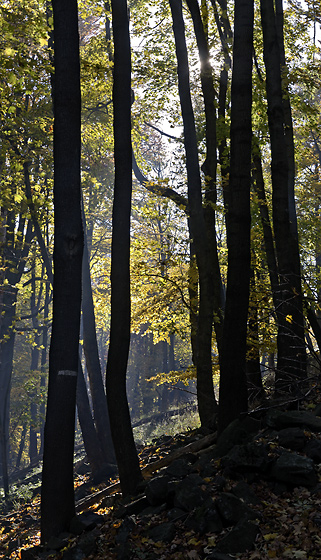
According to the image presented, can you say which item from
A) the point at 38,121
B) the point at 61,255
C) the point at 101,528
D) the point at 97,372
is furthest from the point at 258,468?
the point at 38,121

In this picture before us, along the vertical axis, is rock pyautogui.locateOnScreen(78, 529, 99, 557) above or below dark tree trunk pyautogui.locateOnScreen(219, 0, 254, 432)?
below

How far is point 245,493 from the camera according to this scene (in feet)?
17.1

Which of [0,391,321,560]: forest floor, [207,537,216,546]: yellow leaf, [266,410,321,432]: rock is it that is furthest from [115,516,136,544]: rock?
[266,410,321,432]: rock

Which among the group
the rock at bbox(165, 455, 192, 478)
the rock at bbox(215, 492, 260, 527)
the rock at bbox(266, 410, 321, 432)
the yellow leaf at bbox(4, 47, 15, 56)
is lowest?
the rock at bbox(215, 492, 260, 527)

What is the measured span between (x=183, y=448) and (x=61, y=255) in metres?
3.64

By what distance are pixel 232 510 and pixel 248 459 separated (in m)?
0.92

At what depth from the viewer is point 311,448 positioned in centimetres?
580

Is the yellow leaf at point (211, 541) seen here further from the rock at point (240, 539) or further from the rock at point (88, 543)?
the rock at point (88, 543)

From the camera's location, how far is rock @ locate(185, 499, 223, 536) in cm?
480

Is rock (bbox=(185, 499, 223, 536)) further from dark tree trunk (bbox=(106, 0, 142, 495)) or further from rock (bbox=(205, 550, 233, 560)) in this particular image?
dark tree trunk (bbox=(106, 0, 142, 495))

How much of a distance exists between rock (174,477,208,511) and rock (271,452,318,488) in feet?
2.77

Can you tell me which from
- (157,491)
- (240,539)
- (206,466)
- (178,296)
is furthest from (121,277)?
(178,296)

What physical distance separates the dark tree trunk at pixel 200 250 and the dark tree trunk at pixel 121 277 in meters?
2.15

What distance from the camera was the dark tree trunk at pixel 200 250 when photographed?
9.38m
